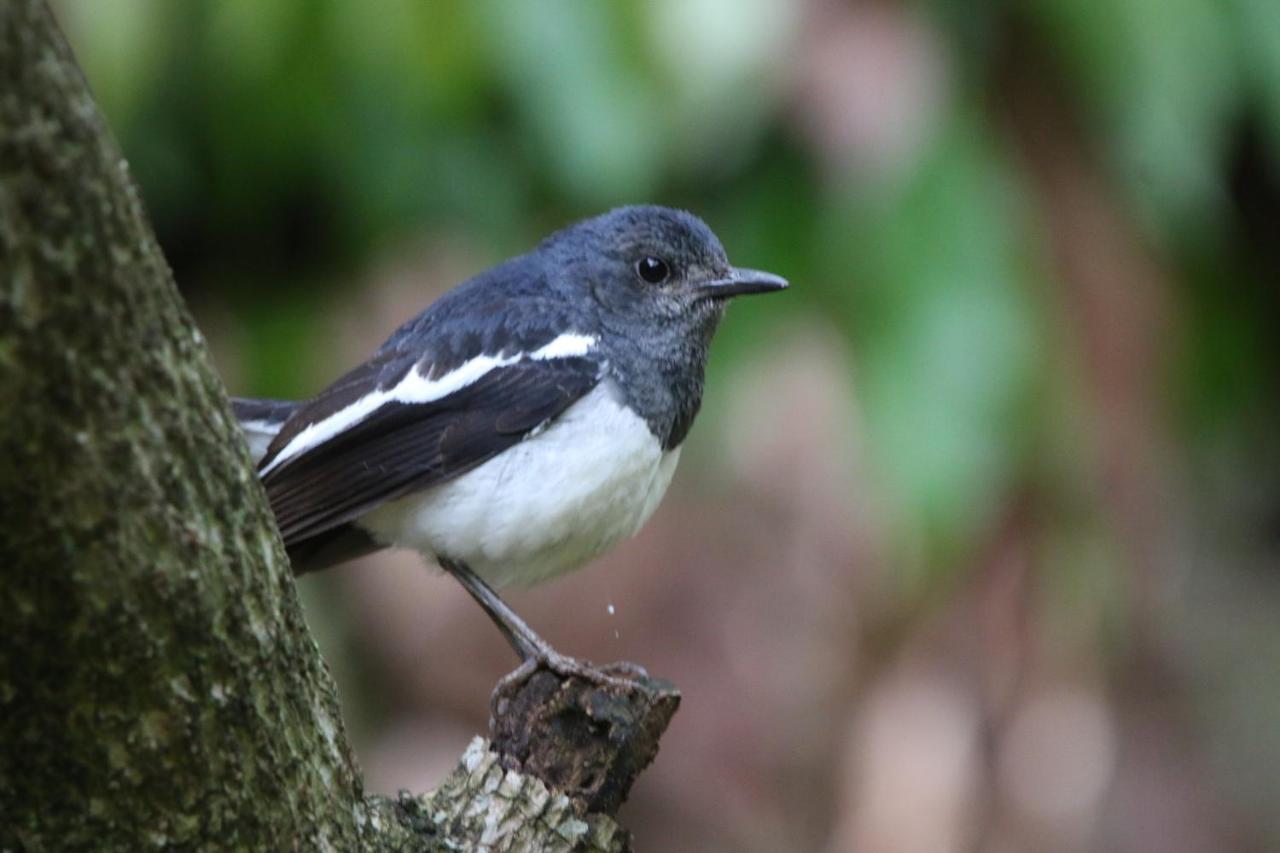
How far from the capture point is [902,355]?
4547 mm

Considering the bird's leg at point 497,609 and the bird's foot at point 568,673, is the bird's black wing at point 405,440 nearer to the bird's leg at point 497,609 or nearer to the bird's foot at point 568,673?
the bird's leg at point 497,609

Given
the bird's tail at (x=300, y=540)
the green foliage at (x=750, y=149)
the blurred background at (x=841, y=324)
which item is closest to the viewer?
the bird's tail at (x=300, y=540)

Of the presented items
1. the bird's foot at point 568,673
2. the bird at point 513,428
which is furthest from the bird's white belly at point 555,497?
the bird's foot at point 568,673

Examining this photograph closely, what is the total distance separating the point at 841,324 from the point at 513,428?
1.78 meters

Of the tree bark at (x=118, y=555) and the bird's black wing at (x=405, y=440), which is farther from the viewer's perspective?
the bird's black wing at (x=405, y=440)

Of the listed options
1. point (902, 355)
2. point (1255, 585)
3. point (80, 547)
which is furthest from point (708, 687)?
point (80, 547)

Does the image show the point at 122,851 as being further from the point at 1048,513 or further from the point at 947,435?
the point at 1048,513

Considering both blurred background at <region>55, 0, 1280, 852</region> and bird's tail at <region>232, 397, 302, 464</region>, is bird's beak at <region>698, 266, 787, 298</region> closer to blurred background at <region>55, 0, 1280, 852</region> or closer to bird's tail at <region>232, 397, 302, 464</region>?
blurred background at <region>55, 0, 1280, 852</region>

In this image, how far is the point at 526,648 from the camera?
330cm

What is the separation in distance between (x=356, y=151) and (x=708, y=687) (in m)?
2.46

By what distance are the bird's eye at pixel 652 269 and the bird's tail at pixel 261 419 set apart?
0.82 metres

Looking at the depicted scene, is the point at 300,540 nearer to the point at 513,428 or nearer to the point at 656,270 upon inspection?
the point at 513,428

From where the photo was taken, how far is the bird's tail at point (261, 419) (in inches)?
143

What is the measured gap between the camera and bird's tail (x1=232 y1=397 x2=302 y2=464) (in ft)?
11.9
